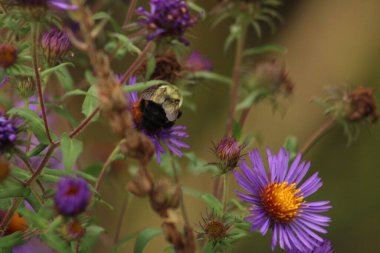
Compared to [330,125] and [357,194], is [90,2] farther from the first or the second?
[357,194]

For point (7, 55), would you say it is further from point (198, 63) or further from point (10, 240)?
point (198, 63)

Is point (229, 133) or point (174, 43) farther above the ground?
point (174, 43)

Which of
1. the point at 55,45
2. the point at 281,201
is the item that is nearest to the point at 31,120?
the point at 55,45

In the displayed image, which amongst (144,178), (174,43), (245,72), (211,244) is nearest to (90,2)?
(245,72)

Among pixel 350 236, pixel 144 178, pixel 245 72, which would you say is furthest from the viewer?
pixel 350 236

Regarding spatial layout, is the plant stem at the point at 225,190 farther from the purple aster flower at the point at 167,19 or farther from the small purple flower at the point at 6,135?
the small purple flower at the point at 6,135

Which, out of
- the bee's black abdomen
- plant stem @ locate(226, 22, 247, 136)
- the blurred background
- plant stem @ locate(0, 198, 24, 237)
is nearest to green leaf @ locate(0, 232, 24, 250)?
plant stem @ locate(0, 198, 24, 237)

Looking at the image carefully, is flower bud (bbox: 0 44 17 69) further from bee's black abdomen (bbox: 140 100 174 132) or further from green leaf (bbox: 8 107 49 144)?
bee's black abdomen (bbox: 140 100 174 132)
